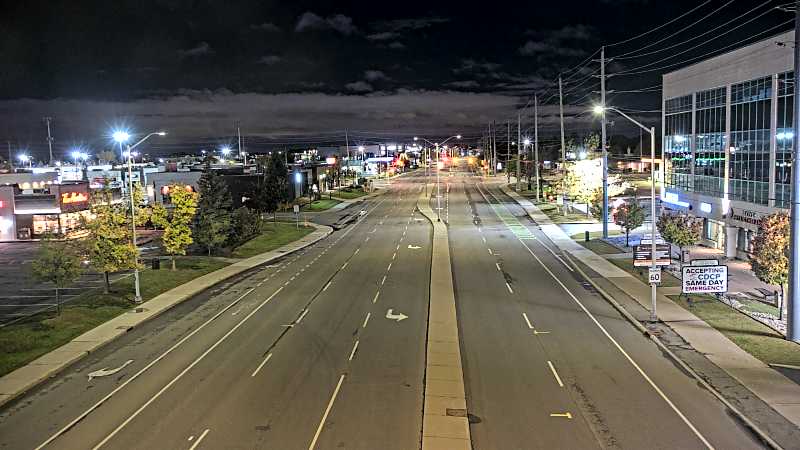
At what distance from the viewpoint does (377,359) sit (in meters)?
21.3

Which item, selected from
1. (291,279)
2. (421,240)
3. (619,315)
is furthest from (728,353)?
(421,240)

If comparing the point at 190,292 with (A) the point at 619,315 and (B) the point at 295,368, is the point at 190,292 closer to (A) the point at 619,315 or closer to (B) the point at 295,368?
(B) the point at 295,368

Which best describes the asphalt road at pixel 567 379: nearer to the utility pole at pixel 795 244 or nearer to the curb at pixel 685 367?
the curb at pixel 685 367

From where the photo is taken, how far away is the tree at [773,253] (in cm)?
2509

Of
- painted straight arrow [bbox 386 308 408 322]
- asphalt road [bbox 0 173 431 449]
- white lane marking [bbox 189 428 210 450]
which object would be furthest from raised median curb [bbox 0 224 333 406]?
painted straight arrow [bbox 386 308 408 322]

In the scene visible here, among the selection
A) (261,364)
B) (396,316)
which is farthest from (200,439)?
(396,316)

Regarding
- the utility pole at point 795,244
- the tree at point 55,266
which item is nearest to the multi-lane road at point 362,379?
the tree at point 55,266

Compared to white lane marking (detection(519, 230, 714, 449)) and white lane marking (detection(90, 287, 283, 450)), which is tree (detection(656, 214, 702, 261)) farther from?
white lane marking (detection(90, 287, 283, 450))

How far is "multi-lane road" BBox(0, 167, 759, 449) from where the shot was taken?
1538cm

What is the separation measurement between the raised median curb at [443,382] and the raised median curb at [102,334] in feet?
40.3

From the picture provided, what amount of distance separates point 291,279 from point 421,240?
18254 millimetres

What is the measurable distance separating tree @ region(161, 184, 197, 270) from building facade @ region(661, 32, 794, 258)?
104 ft

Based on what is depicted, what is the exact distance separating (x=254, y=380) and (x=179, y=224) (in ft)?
76.7

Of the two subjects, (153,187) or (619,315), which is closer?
(619,315)
